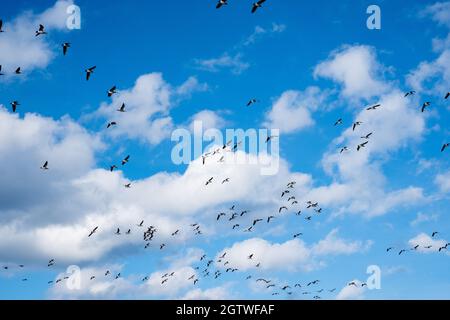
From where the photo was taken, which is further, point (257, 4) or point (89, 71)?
point (89, 71)

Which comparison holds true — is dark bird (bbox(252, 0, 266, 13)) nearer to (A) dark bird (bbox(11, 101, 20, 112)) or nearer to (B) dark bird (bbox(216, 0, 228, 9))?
(B) dark bird (bbox(216, 0, 228, 9))

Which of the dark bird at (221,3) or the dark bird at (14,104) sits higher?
the dark bird at (221,3)

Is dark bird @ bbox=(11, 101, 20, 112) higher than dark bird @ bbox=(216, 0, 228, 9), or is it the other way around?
dark bird @ bbox=(216, 0, 228, 9)

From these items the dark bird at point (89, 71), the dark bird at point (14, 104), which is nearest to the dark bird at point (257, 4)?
the dark bird at point (89, 71)

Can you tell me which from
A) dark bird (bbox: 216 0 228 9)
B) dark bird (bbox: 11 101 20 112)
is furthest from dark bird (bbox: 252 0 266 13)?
dark bird (bbox: 11 101 20 112)

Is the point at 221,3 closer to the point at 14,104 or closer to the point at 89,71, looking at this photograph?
the point at 89,71

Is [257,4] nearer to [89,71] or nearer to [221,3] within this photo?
[221,3]

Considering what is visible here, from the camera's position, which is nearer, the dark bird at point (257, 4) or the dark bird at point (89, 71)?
the dark bird at point (257, 4)

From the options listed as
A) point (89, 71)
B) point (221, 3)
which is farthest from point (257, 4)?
point (89, 71)

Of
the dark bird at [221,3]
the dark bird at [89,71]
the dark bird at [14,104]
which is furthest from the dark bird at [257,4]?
the dark bird at [14,104]

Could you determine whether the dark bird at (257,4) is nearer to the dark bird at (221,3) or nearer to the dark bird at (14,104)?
the dark bird at (221,3)
